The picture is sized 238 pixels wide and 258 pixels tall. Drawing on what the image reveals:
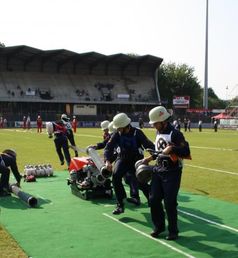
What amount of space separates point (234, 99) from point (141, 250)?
7694 cm

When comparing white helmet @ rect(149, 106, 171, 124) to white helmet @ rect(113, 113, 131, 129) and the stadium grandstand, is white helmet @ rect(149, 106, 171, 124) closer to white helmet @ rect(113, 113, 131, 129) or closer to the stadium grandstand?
white helmet @ rect(113, 113, 131, 129)

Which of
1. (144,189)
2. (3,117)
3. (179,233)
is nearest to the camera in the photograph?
(179,233)

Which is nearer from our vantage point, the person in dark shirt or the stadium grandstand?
the person in dark shirt

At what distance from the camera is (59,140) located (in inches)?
608

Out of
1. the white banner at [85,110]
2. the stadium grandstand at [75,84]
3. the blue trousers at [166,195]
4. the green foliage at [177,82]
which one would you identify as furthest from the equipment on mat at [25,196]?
the green foliage at [177,82]

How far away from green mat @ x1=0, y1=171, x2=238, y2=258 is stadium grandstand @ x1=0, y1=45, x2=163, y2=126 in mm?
53457

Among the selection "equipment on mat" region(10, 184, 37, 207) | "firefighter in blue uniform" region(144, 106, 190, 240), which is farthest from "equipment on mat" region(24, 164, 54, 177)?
"firefighter in blue uniform" region(144, 106, 190, 240)

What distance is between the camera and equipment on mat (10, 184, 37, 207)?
9.45m

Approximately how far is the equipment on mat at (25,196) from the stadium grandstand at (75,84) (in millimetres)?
52227

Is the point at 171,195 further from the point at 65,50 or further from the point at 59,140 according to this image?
the point at 65,50

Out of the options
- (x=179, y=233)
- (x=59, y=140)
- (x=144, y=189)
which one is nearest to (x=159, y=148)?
(x=179, y=233)

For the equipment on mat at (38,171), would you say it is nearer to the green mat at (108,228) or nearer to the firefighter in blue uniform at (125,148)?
the green mat at (108,228)

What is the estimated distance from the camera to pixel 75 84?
75.1 m

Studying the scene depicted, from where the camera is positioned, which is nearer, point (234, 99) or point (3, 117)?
point (3, 117)
